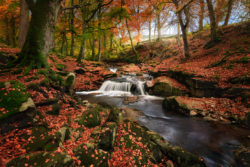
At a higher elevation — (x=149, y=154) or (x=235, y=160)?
(x=149, y=154)

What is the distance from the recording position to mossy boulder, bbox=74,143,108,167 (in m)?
2.47

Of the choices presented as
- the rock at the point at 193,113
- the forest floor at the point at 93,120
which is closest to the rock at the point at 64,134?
the forest floor at the point at 93,120

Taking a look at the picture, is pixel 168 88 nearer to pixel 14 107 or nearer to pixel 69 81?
pixel 69 81

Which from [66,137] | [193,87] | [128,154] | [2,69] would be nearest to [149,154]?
[128,154]

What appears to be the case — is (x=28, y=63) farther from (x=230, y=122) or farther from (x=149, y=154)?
(x=230, y=122)

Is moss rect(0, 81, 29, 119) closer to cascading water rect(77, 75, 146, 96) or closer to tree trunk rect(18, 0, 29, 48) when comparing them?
cascading water rect(77, 75, 146, 96)

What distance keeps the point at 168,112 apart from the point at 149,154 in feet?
13.4

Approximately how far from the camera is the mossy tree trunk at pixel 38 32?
557cm

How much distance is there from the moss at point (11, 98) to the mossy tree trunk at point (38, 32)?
319 cm

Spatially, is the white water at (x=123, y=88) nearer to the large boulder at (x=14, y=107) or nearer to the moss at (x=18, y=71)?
the moss at (x=18, y=71)

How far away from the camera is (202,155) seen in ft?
12.0

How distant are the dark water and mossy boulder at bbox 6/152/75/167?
12.4 ft

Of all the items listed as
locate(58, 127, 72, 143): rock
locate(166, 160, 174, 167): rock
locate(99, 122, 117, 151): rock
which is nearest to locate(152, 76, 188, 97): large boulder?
→ locate(166, 160, 174, 167): rock

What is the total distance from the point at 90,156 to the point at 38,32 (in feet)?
20.9
